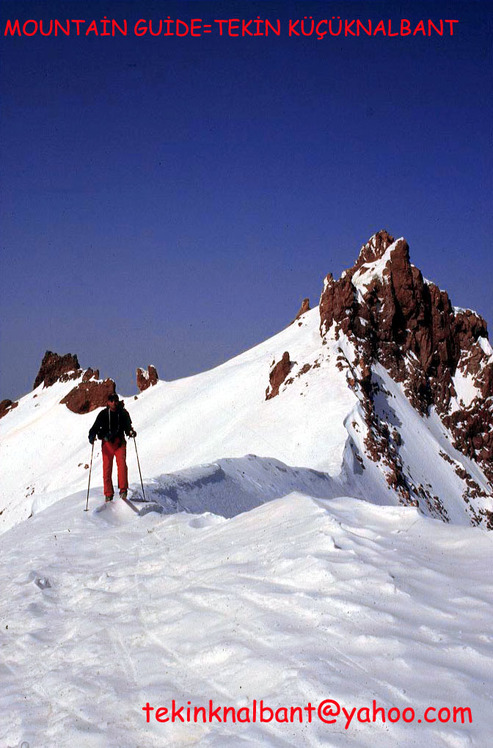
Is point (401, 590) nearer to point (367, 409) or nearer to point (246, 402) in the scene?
point (367, 409)

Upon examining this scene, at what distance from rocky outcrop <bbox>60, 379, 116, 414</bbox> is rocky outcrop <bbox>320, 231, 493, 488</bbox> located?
29.5 metres

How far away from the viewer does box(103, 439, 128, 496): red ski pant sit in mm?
13648

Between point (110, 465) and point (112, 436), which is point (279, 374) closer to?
point (112, 436)

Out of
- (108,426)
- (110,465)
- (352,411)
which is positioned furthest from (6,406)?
(110,465)

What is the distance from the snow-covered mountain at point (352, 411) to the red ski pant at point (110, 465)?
28.5 ft

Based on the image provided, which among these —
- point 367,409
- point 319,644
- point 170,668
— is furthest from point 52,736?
point 367,409

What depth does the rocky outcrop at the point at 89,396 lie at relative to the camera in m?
64.8

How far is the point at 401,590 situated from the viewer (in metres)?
6.13

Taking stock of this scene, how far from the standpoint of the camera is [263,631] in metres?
5.57

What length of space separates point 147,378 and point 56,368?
51.9 feet

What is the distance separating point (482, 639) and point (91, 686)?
132 inches

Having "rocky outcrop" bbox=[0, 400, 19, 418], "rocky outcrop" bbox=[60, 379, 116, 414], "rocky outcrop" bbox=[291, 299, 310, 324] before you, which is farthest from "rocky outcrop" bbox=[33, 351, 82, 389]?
"rocky outcrop" bbox=[291, 299, 310, 324]

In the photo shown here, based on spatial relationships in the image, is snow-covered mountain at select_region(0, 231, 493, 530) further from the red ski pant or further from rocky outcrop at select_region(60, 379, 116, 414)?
the red ski pant

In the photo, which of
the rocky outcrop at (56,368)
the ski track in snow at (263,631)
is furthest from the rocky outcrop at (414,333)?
the rocky outcrop at (56,368)
